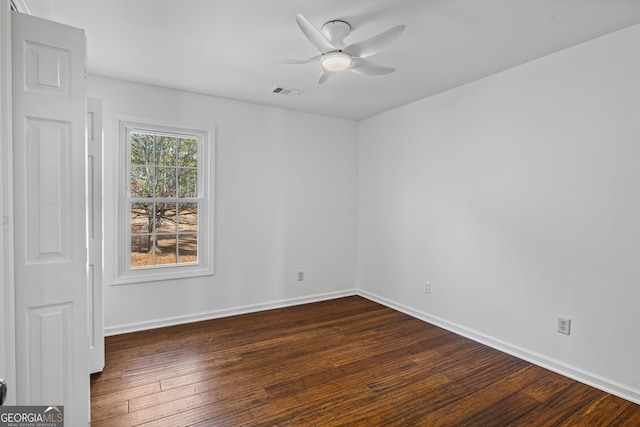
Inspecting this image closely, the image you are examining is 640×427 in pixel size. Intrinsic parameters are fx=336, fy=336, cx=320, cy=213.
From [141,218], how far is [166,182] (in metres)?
0.47

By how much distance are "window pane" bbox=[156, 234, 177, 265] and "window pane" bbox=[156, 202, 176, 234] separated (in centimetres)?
8

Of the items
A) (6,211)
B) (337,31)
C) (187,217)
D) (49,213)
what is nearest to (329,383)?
(49,213)

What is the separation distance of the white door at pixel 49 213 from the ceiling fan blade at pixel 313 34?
1126 millimetres

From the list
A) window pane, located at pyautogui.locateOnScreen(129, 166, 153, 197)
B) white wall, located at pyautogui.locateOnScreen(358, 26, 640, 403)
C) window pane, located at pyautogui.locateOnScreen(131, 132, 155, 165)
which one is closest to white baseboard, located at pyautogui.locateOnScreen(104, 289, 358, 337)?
white wall, located at pyautogui.locateOnScreen(358, 26, 640, 403)

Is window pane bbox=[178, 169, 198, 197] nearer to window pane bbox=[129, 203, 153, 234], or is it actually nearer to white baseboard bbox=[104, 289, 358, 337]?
window pane bbox=[129, 203, 153, 234]

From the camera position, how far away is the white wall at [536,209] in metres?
2.39

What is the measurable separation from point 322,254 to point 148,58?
9.89ft

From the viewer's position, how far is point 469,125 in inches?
134

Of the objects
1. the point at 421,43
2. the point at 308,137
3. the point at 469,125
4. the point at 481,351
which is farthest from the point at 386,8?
the point at 481,351

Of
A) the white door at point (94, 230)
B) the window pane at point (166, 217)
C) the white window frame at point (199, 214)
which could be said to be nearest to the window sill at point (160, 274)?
the white window frame at point (199, 214)

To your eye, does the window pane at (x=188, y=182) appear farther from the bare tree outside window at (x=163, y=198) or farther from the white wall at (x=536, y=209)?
the white wall at (x=536, y=209)

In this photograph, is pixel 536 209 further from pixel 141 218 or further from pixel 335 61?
pixel 141 218

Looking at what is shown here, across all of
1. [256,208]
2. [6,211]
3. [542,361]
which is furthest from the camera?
[256,208]

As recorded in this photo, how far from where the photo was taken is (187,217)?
12.6ft
